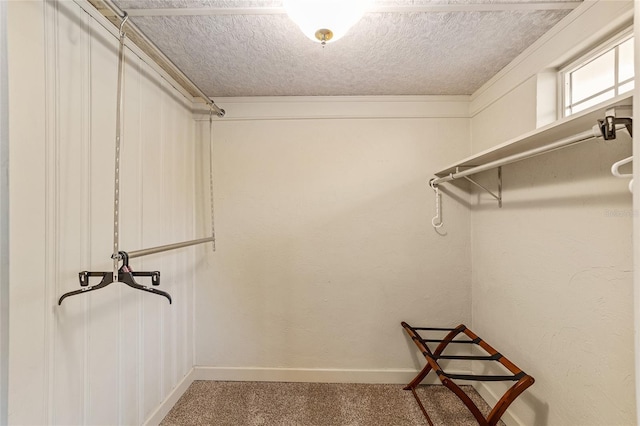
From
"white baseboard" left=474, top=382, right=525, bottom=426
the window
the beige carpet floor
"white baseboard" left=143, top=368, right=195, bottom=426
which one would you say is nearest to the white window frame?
the window

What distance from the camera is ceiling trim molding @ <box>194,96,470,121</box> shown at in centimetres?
209

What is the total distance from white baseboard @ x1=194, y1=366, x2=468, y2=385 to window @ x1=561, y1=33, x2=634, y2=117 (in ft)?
6.53

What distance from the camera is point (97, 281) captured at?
3.89ft

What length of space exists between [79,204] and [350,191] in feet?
5.23

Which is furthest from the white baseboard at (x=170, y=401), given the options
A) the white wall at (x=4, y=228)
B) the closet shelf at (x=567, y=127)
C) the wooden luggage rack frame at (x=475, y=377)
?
the closet shelf at (x=567, y=127)

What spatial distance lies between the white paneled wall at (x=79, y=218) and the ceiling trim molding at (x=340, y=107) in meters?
0.58

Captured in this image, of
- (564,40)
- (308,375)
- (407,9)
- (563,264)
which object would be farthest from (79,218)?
(564,40)

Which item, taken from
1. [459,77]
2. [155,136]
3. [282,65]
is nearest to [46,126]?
[155,136]

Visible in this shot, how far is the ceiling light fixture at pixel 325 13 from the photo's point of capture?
0.94 meters

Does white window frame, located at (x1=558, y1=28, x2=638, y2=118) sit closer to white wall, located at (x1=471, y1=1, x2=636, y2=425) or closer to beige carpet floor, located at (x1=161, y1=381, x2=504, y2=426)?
white wall, located at (x1=471, y1=1, x2=636, y2=425)

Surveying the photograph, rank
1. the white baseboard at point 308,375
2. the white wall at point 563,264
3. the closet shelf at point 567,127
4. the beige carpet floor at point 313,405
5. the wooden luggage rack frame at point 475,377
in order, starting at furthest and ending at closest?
1. the white baseboard at point 308,375
2. the beige carpet floor at point 313,405
3. the wooden luggage rack frame at point 475,377
4. the white wall at point 563,264
5. the closet shelf at point 567,127

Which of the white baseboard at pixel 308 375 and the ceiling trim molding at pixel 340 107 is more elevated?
the ceiling trim molding at pixel 340 107

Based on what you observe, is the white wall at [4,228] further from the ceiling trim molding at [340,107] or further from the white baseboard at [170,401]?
the ceiling trim molding at [340,107]

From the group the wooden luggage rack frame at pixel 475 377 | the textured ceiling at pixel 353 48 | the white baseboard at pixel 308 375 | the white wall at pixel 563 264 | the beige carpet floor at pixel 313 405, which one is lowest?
the beige carpet floor at pixel 313 405
